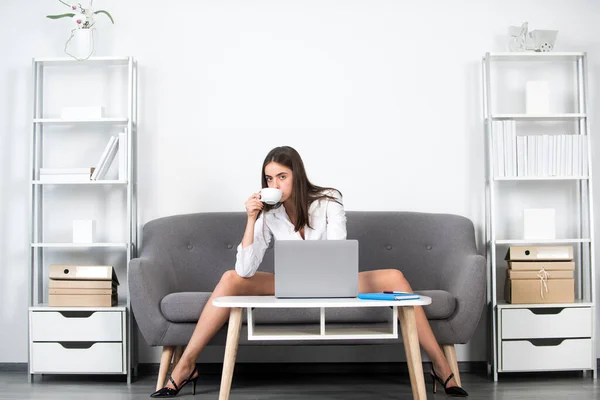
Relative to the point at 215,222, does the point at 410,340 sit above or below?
below

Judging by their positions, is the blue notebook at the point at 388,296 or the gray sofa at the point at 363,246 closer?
the blue notebook at the point at 388,296

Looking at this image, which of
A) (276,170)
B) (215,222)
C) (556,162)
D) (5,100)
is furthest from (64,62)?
(556,162)

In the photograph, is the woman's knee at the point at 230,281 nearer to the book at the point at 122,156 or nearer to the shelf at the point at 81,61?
the book at the point at 122,156

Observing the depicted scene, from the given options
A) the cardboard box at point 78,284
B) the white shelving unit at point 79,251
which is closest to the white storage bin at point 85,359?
the white shelving unit at point 79,251

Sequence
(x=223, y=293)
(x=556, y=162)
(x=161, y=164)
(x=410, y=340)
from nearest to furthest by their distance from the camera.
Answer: (x=410, y=340) < (x=223, y=293) < (x=556, y=162) < (x=161, y=164)

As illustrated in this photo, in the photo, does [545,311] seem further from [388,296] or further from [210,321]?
[210,321]

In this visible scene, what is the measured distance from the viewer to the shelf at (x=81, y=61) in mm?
3947

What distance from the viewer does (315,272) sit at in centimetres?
256

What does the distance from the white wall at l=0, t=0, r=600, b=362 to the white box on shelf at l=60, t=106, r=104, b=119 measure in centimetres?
30

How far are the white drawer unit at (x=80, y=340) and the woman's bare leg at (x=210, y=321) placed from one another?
2.16ft

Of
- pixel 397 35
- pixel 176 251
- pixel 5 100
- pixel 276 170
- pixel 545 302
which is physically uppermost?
pixel 397 35

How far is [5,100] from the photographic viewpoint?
4.19 m

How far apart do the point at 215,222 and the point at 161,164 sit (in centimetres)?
51

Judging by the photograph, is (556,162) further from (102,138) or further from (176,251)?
(102,138)
